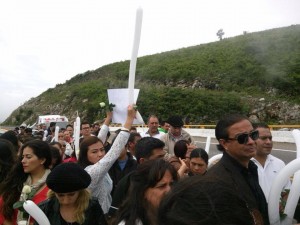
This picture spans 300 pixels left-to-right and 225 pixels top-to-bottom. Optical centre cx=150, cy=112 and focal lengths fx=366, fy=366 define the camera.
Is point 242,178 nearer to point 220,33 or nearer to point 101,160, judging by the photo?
point 101,160

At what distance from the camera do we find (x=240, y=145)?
8.84ft

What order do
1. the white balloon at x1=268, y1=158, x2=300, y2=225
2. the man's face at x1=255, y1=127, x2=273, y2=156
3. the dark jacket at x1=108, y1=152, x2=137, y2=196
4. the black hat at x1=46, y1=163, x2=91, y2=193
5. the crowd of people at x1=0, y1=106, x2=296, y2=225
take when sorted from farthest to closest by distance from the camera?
the dark jacket at x1=108, y1=152, x2=137, y2=196 < the man's face at x1=255, y1=127, x2=273, y2=156 < the black hat at x1=46, y1=163, x2=91, y2=193 < the white balloon at x1=268, y1=158, x2=300, y2=225 < the crowd of people at x1=0, y1=106, x2=296, y2=225

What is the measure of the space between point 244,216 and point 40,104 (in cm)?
5915

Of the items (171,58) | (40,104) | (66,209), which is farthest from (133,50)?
(40,104)

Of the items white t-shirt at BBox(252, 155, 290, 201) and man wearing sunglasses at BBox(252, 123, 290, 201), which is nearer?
white t-shirt at BBox(252, 155, 290, 201)

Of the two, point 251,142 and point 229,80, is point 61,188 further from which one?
point 229,80

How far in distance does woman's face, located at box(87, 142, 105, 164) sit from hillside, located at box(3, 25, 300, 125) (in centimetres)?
2630

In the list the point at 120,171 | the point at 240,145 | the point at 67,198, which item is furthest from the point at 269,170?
the point at 67,198

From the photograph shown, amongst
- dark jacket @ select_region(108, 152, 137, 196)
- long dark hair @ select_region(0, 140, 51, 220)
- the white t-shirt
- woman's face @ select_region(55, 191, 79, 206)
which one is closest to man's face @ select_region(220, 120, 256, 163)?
the white t-shirt

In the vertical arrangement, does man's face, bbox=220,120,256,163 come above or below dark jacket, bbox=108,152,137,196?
above

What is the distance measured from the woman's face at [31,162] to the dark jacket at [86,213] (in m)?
0.83

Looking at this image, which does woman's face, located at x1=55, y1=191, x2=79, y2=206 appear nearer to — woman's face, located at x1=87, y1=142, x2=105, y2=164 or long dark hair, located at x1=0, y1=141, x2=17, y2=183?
woman's face, located at x1=87, y1=142, x2=105, y2=164

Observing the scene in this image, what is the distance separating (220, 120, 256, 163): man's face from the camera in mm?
2689

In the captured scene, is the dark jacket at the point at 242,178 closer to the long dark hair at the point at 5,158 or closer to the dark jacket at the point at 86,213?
the dark jacket at the point at 86,213
